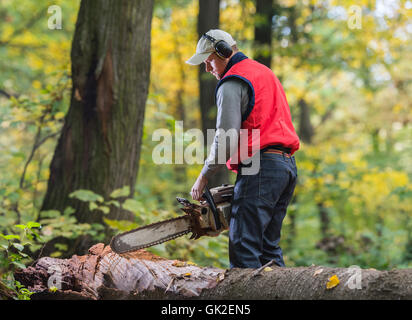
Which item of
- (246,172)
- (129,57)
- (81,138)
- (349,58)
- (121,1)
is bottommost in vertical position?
(246,172)

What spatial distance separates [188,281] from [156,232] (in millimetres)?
668

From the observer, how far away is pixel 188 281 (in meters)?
2.38

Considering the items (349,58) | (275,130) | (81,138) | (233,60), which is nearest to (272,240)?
(275,130)

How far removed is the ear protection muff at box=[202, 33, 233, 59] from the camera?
2.92 metres

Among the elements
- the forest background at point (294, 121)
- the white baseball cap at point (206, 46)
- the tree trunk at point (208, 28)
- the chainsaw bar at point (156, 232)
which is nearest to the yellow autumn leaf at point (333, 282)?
the chainsaw bar at point (156, 232)

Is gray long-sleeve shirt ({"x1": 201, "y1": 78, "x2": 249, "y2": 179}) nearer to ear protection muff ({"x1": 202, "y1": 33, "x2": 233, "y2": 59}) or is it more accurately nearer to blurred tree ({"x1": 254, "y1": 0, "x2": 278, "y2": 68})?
ear protection muff ({"x1": 202, "y1": 33, "x2": 233, "y2": 59})

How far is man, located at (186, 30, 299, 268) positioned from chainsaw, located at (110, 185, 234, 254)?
0.08m

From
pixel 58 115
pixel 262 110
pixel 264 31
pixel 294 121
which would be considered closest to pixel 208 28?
pixel 264 31

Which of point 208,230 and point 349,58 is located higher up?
point 349,58

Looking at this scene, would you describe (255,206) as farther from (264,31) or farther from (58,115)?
(264,31)

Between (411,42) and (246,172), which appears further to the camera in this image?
(411,42)

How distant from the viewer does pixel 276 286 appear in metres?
2.19
